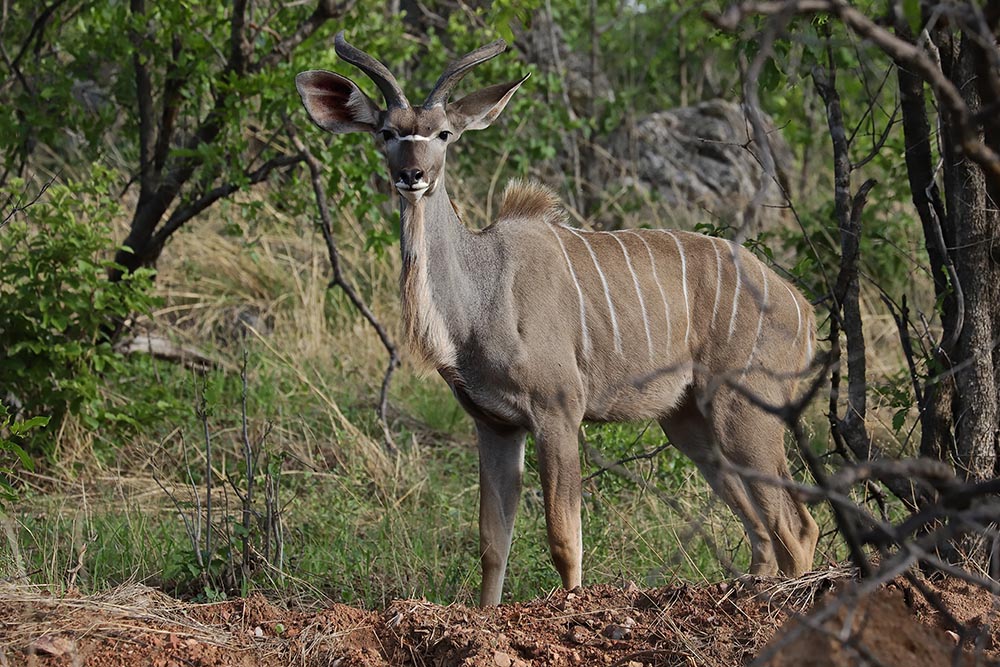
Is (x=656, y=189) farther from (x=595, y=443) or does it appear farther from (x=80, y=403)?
(x=80, y=403)

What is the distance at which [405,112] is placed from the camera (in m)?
3.70

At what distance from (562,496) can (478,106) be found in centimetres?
127

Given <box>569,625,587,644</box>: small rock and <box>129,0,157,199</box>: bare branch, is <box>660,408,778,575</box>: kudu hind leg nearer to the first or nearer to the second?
<box>569,625,587,644</box>: small rock

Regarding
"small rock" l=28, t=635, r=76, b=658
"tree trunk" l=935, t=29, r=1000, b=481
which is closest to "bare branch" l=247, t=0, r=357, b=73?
"tree trunk" l=935, t=29, r=1000, b=481

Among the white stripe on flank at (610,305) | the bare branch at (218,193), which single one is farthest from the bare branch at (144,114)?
the white stripe on flank at (610,305)

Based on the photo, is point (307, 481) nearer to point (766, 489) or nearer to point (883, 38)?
point (766, 489)

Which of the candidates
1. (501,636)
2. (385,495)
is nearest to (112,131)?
(385,495)

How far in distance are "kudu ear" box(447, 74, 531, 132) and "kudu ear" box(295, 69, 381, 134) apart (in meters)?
0.25

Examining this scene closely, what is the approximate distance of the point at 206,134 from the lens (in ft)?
17.0

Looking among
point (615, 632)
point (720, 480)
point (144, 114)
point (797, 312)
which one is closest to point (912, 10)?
point (615, 632)

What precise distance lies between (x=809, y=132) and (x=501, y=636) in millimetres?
6414

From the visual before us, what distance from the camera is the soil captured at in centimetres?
269

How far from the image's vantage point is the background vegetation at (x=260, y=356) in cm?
383

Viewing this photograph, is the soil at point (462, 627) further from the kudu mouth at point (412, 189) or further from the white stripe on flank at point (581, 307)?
the kudu mouth at point (412, 189)
